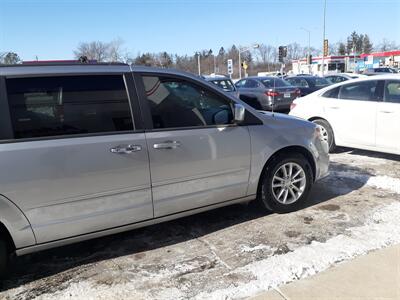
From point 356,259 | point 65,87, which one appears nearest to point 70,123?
point 65,87

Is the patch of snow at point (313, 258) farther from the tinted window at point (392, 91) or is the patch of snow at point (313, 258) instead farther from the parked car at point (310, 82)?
the parked car at point (310, 82)

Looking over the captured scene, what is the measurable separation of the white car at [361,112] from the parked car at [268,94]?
6.80 m

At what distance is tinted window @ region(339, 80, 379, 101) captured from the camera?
268 inches

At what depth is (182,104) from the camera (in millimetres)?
3924

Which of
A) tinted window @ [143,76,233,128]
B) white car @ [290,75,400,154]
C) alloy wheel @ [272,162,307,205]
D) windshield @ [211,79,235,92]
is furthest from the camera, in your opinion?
windshield @ [211,79,235,92]

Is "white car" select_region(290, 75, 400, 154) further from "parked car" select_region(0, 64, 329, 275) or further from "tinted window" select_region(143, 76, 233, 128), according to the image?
"tinted window" select_region(143, 76, 233, 128)

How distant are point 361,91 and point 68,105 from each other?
5433 millimetres

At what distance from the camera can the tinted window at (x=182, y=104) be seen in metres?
3.73

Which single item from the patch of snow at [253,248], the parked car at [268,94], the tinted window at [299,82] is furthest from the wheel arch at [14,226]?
the tinted window at [299,82]

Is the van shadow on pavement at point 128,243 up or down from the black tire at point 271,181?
down

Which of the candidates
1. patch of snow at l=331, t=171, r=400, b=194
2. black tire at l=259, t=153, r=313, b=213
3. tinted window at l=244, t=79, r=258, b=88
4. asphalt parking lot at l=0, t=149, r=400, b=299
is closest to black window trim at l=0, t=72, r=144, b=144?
asphalt parking lot at l=0, t=149, r=400, b=299

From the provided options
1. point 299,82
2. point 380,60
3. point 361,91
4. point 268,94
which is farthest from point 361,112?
point 380,60

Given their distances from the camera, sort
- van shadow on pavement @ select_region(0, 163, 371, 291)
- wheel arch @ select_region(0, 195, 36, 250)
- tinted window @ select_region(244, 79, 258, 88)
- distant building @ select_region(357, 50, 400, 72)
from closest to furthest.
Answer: wheel arch @ select_region(0, 195, 36, 250) < van shadow on pavement @ select_region(0, 163, 371, 291) < tinted window @ select_region(244, 79, 258, 88) < distant building @ select_region(357, 50, 400, 72)

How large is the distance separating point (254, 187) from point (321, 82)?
1529 cm
